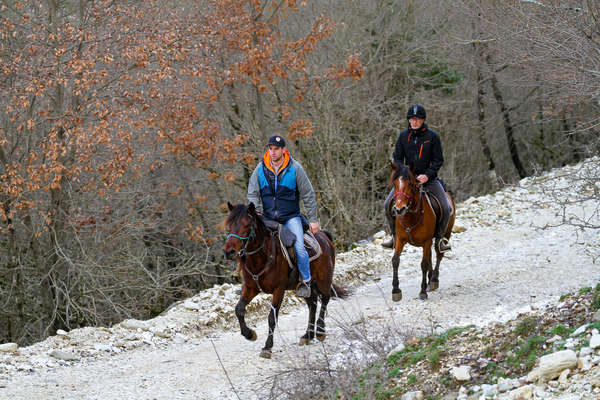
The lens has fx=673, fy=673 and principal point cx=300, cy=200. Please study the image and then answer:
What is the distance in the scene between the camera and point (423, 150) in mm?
11656

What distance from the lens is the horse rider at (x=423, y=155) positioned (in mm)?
11586

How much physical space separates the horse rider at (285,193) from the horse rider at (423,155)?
2.98 metres

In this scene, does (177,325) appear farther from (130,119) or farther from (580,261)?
(580,261)

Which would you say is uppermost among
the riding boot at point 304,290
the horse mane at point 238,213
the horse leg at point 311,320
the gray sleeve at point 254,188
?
the gray sleeve at point 254,188

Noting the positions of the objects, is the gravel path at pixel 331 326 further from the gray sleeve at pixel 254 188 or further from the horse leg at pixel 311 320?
the gray sleeve at pixel 254 188

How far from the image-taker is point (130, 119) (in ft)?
50.8

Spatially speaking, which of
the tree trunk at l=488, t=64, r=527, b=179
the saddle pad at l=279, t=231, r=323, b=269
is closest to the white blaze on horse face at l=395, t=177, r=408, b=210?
the saddle pad at l=279, t=231, r=323, b=269

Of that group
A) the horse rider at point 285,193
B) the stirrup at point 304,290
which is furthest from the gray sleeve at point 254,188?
the stirrup at point 304,290

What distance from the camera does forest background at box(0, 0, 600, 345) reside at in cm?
1464

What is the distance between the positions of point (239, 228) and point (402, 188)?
3.73 meters

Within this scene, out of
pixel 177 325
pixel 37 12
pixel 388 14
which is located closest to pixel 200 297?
pixel 177 325

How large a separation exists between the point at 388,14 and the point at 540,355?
67.5ft

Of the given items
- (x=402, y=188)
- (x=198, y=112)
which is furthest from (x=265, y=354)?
(x=198, y=112)

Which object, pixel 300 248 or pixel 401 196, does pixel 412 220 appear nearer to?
pixel 401 196
